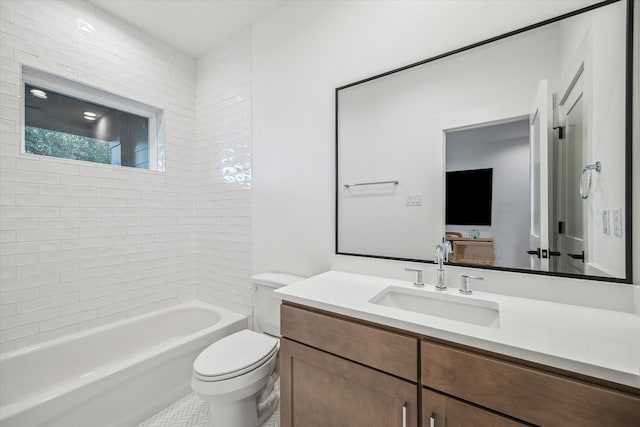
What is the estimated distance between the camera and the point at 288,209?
1.98m

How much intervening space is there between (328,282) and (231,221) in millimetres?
1288

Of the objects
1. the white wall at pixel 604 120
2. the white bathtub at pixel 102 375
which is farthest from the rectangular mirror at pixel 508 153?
the white bathtub at pixel 102 375

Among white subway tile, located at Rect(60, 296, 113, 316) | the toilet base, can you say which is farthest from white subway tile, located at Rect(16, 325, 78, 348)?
the toilet base

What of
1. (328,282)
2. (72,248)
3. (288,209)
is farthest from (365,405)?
(72,248)

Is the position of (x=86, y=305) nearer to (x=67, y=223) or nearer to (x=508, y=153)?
(x=67, y=223)

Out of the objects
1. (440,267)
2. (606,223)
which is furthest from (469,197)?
(606,223)

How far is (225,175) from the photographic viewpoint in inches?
94.7

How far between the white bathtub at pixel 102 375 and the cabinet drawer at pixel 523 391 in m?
1.63

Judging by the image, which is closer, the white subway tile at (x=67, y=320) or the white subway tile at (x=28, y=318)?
the white subway tile at (x=28, y=318)

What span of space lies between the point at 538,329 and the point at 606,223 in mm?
536

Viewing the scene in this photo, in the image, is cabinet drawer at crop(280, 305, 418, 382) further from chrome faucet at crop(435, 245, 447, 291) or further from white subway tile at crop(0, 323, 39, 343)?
white subway tile at crop(0, 323, 39, 343)

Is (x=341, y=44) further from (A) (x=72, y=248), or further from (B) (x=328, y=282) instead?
(A) (x=72, y=248)

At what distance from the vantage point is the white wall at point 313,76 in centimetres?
137

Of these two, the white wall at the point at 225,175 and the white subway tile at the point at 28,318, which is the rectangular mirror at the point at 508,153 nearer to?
the white wall at the point at 225,175
